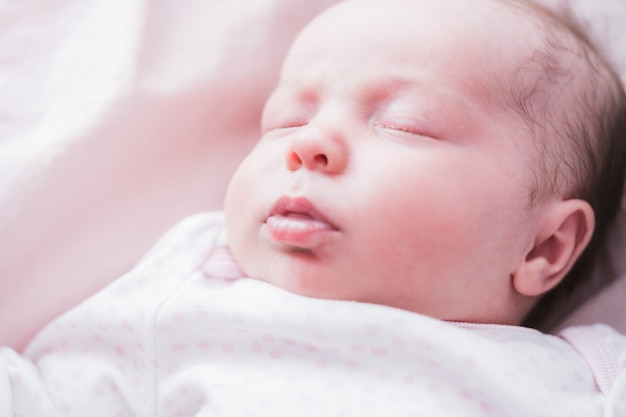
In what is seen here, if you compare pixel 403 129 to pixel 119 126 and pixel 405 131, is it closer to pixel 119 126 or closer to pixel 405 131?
pixel 405 131

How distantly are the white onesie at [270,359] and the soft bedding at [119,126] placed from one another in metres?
0.12

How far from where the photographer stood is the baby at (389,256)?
1.03m

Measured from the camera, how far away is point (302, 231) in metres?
1.03

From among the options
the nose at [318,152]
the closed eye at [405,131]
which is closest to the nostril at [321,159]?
the nose at [318,152]

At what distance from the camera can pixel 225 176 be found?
150 cm

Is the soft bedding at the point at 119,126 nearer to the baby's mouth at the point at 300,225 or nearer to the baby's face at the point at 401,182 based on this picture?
the baby's face at the point at 401,182

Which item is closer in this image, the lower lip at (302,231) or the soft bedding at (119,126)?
the lower lip at (302,231)

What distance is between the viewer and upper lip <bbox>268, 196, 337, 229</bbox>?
103 cm

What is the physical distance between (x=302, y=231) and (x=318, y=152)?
11 cm

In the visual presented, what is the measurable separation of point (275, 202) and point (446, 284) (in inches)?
10.6

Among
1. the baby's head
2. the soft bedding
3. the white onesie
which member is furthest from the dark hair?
the white onesie

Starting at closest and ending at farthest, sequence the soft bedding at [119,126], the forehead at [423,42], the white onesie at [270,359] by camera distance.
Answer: the white onesie at [270,359], the forehead at [423,42], the soft bedding at [119,126]

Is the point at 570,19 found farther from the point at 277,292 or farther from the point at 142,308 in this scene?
the point at 142,308

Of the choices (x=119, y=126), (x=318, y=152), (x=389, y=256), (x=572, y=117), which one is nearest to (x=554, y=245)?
(x=572, y=117)
